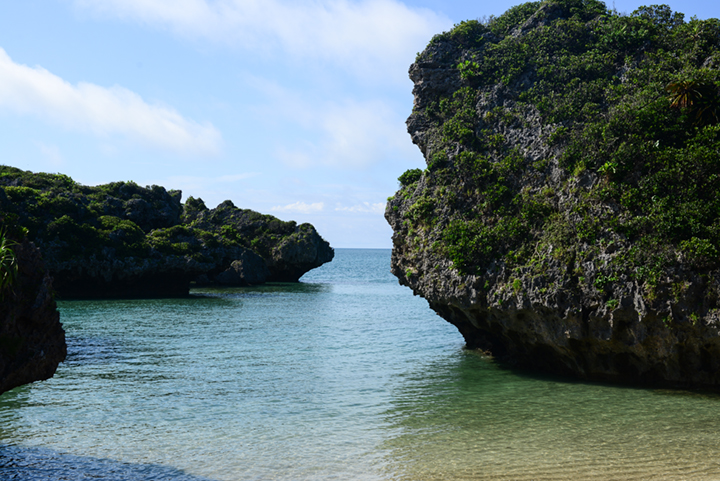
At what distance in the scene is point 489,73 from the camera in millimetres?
26406

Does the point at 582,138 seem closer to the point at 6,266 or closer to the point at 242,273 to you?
the point at 6,266

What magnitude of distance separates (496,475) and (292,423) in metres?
6.47

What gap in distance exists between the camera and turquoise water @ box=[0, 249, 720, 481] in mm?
11977

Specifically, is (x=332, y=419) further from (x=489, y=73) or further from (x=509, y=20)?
(x=509, y=20)

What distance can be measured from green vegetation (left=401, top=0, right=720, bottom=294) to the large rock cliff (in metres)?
0.06

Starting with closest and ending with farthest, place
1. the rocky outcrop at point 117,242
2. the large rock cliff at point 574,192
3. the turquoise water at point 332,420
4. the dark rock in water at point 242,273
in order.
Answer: the turquoise water at point 332,420, the large rock cliff at point 574,192, the rocky outcrop at point 117,242, the dark rock in water at point 242,273

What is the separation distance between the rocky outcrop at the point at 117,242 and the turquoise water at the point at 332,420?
89.0ft

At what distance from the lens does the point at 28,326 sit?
35.1 ft

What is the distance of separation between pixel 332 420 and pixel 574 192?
1222 cm

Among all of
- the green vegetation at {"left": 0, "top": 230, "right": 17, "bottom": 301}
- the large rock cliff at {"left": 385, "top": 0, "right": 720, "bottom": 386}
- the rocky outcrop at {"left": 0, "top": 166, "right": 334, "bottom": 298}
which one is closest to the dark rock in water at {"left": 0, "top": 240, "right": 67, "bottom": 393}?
the green vegetation at {"left": 0, "top": 230, "right": 17, "bottom": 301}

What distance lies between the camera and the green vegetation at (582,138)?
17812mm

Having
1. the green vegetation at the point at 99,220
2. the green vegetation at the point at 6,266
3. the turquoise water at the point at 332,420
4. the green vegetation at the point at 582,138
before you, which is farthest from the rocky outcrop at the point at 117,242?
the green vegetation at the point at 6,266

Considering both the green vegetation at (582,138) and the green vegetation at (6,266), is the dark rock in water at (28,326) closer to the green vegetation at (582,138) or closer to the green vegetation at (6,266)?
the green vegetation at (6,266)

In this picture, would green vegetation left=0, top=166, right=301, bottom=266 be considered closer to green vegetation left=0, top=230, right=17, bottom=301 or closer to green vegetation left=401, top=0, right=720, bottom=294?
green vegetation left=401, top=0, right=720, bottom=294
